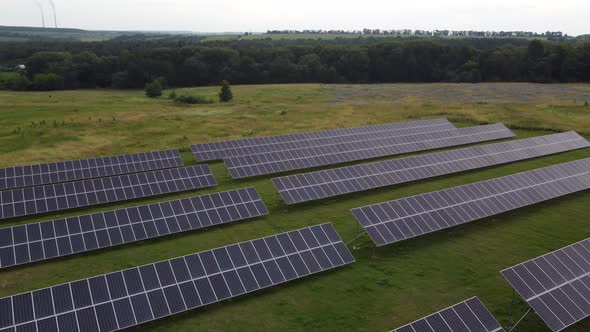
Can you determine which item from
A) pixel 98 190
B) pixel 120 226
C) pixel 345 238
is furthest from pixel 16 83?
pixel 345 238

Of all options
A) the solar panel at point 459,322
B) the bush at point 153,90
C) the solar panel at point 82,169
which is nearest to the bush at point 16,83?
the bush at point 153,90

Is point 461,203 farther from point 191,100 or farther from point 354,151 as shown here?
Answer: point 191,100

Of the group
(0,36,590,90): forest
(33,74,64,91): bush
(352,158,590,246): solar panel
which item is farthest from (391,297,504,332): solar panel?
(33,74,64,91): bush

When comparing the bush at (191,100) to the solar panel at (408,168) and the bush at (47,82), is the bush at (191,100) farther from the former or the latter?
the solar panel at (408,168)

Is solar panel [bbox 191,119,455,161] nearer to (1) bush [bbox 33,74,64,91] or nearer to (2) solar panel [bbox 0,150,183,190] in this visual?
(2) solar panel [bbox 0,150,183,190]

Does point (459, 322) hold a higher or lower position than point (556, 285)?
lower

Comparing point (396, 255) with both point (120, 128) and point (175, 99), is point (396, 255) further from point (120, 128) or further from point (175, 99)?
point (175, 99)
